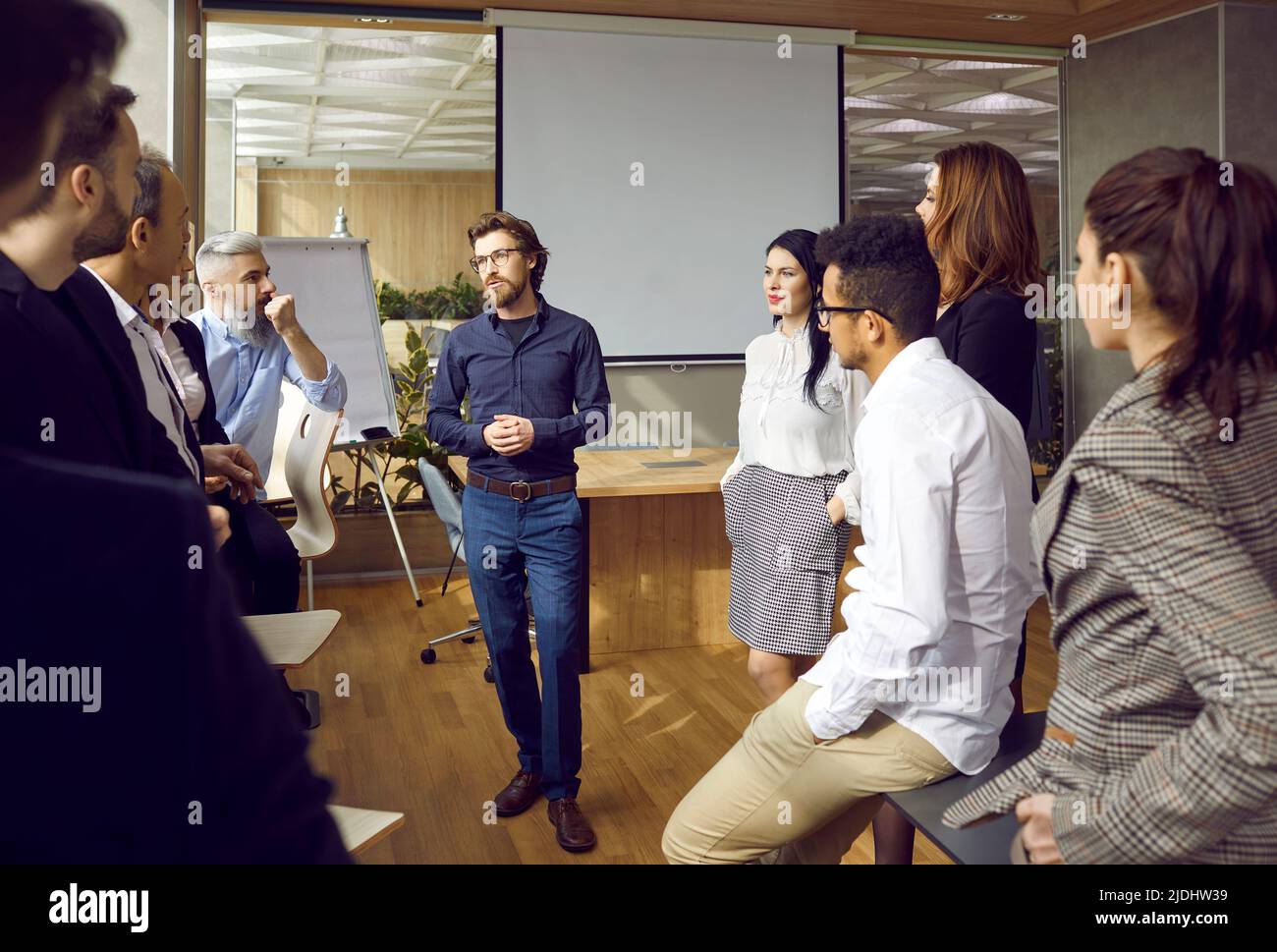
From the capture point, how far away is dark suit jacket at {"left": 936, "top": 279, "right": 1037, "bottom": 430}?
7.57 ft

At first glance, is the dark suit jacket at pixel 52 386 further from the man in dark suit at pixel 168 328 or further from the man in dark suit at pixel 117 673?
the man in dark suit at pixel 168 328

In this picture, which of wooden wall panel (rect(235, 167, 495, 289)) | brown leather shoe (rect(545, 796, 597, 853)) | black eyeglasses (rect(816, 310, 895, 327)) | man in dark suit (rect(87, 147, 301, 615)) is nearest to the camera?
black eyeglasses (rect(816, 310, 895, 327))

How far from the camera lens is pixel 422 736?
3.59 metres

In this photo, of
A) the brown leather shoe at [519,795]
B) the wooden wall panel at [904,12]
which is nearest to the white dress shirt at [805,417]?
the brown leather shoe at [519,795]

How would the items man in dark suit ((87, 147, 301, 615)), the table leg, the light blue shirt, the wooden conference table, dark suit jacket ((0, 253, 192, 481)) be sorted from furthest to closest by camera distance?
the wooden conference table
the table leg
the light blue shirt
man in dark suit ((87, 147, 301, 615))
dark suit jacket ((0, 253, 192, 481))

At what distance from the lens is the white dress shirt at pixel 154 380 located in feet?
6.17

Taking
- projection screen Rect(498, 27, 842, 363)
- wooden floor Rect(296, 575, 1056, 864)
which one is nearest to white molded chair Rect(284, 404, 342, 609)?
wooden floor Rect(296, 575, 1056, 864)

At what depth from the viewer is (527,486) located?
9.24 ft

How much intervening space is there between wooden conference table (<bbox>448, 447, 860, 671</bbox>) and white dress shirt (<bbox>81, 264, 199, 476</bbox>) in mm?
2363

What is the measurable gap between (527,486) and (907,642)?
1.49 metres

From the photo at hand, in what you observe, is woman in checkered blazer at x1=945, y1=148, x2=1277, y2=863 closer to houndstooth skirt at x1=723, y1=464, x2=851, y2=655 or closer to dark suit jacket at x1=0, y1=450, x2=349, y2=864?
dark suit jacket at x1=0, y1=450, x2=349, y2=864

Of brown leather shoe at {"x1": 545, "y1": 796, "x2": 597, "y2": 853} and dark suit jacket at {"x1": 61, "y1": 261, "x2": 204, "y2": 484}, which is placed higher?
dark suit jacket at {"x1": 61, "y1": 261, "x2": 204, "y2": 484}

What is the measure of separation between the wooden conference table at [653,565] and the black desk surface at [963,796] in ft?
8.69
